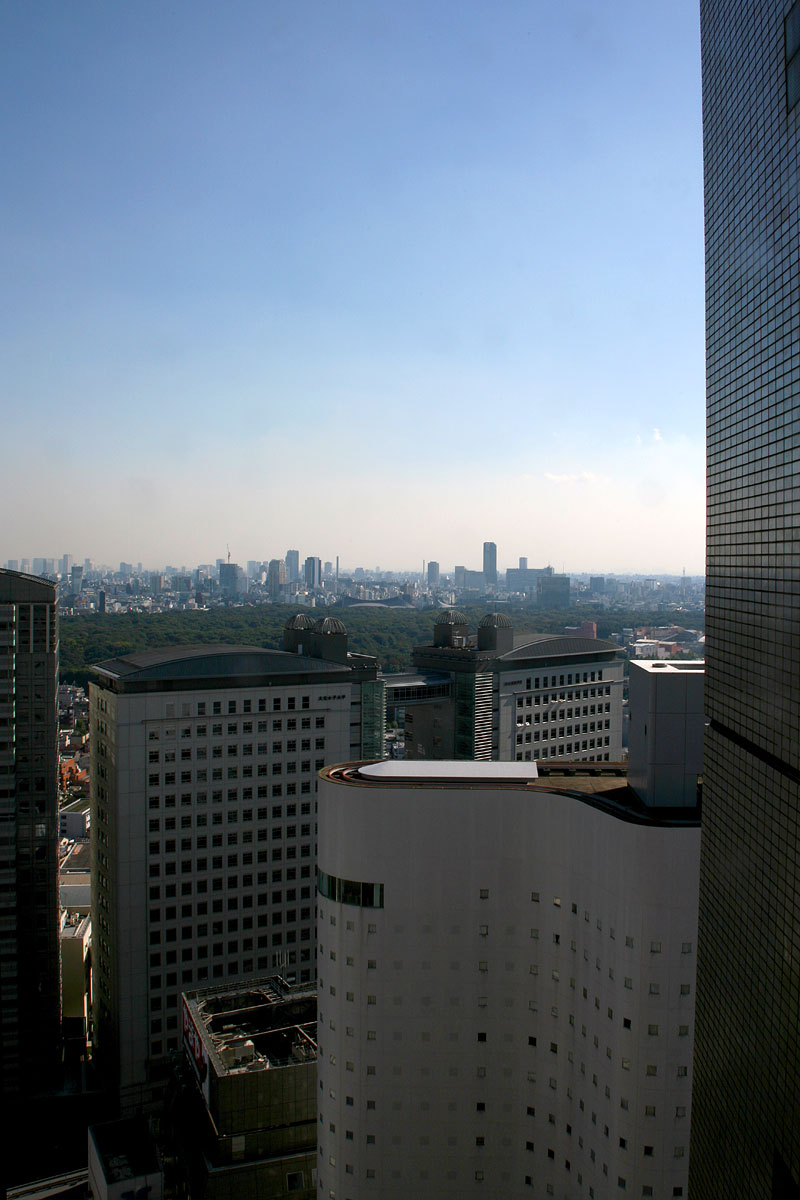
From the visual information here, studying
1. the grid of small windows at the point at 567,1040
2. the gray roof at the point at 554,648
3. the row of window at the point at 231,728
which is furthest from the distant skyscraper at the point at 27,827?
the gray roof at the point at 554,648

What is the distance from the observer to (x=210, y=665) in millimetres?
33625

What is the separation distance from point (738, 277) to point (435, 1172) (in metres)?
19.2

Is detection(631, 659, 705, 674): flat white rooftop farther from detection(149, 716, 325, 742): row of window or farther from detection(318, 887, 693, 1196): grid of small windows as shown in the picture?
detection(149, 716, 325, 742): row of window

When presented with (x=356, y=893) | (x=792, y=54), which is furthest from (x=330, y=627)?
(x=792, y=54)

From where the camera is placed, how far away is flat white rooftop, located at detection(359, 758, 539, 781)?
65.9ft

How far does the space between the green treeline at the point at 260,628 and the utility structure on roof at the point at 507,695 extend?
3983 cm

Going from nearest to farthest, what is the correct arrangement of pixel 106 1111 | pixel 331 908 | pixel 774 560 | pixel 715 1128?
pixel 774 560
pixel 715 1128
pixel 331 908
pixel 106 1111

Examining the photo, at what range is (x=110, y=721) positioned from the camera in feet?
107

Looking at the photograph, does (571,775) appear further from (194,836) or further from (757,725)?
(194,836)

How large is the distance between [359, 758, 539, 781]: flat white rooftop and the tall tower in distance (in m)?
6.57

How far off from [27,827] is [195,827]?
598 centimetres

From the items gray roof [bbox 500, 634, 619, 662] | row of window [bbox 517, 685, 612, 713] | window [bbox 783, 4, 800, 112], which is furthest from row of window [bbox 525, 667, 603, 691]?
window [bbox 783, 4, 800, 112]

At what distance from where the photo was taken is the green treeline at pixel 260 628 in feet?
312

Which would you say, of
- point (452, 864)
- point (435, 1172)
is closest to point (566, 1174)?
point (435, 1172)
